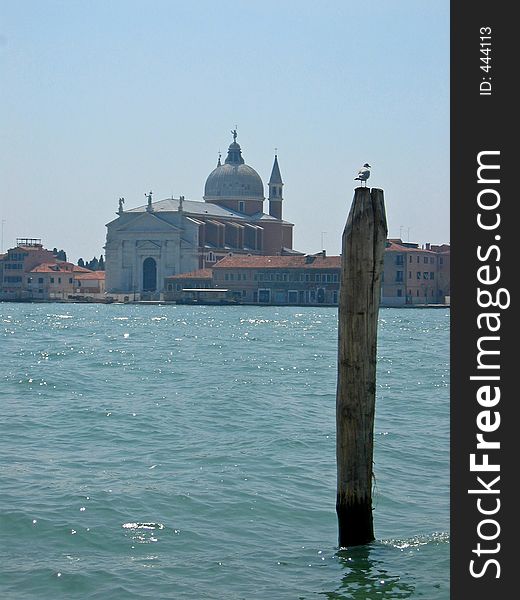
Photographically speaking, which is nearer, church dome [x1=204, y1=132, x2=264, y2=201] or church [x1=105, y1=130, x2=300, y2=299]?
church [x1=105, y1=130, x2=300, y2=299]

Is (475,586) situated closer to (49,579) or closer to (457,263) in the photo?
(457,263)

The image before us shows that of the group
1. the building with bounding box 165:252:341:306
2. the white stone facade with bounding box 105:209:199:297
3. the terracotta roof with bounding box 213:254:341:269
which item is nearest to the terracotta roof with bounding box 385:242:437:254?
the terracotta roof with bounding box 213:254:341:269

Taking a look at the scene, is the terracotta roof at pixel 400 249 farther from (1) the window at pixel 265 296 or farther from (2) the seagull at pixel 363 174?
(2) the seagull at pixel 363 174

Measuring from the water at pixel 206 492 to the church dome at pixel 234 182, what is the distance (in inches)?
2595

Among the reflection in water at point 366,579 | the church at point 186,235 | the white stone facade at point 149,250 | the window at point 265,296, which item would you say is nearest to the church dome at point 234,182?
the church at point 186,235

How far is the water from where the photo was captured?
609 cm

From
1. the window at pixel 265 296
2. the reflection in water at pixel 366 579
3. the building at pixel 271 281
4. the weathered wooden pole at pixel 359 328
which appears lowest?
the reflection in water at pixel 366 579

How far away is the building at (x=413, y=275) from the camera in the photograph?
6762cm

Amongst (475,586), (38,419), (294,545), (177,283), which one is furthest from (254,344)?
(177,283)

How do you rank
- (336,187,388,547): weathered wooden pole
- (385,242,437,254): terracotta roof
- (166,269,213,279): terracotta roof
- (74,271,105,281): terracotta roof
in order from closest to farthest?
(336,187,388,547): weathered wooden pole, (385,242,437,254): terracotta roof, (166,269,213,279): terracotta roof, (74,271,105,281): terracotta roof

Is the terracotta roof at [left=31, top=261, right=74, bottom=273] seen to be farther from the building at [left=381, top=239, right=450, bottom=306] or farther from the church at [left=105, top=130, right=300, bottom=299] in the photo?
the building at [left=381, top=239, right=450, bottom=306]

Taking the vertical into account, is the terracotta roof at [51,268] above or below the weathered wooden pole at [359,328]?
above

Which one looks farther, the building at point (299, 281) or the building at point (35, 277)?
the building at point (35, 277)

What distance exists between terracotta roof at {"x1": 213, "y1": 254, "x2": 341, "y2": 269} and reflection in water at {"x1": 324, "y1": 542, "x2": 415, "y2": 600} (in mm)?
63357
